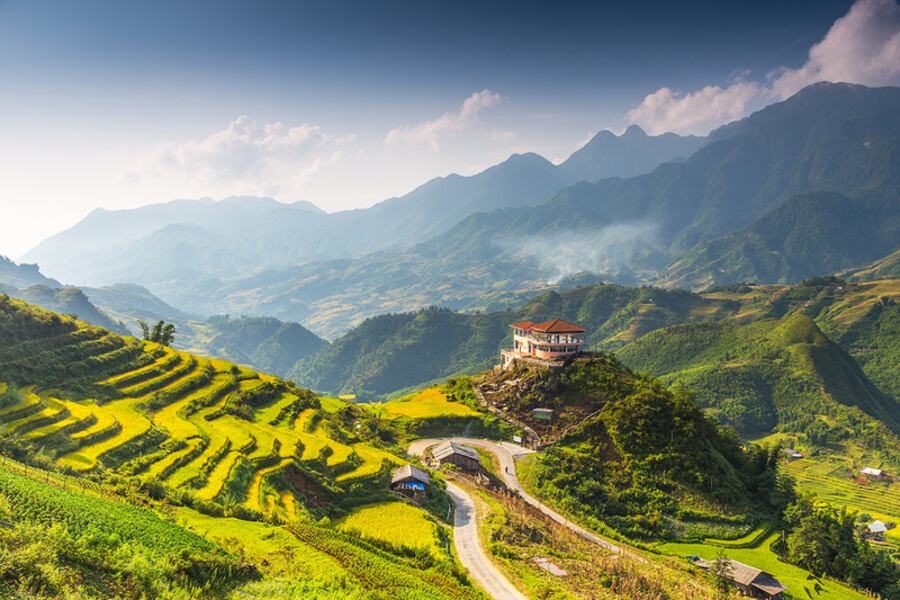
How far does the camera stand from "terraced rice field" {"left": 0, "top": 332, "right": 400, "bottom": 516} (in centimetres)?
2942

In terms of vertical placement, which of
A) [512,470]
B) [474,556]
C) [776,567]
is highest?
[474,556]

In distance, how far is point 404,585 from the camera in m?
22.2

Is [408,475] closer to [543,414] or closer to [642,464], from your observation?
[642,464]

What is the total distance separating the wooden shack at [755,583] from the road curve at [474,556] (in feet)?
58.5

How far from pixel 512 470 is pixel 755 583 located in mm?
23423

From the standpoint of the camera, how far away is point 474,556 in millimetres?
31812

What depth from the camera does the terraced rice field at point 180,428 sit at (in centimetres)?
2942

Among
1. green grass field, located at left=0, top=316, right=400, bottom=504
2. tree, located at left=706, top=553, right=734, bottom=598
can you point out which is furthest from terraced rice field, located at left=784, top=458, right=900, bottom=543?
green grass field, located at left=0, top=316, right=400, bottom=504

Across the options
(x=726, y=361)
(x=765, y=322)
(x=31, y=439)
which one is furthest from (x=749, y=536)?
(x=765, y=322)

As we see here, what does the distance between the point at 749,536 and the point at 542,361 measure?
98.4 ft

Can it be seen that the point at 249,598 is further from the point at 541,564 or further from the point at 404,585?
the point at 541,564

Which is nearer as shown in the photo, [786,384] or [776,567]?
[776,567]

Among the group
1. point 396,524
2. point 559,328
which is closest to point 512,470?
point 396,524

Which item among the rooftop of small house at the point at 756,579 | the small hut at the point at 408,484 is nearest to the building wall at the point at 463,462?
the small hut at the point at 408,484
